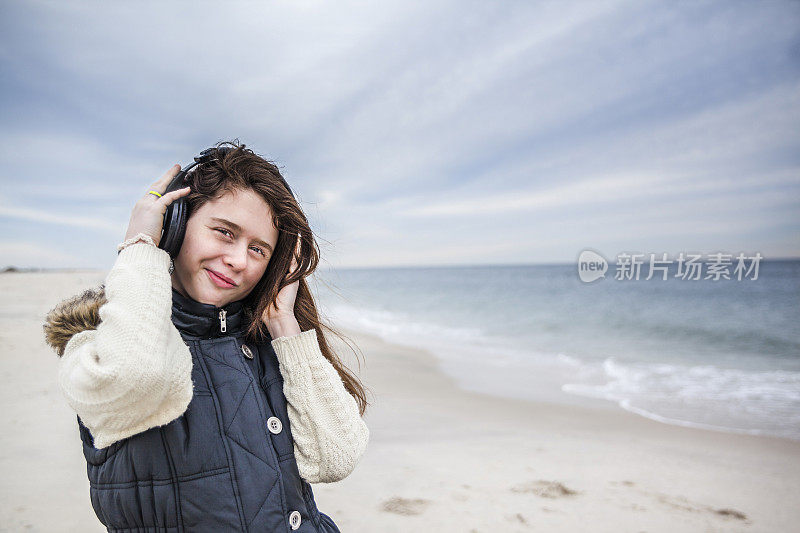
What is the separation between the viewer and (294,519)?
56.2 inches

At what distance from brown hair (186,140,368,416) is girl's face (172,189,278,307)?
44 millimetres

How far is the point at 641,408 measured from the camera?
277 inches

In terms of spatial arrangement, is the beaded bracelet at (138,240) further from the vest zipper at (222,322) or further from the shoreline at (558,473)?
the shoreline at (558,473)

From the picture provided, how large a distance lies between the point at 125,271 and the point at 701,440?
6.58 meters

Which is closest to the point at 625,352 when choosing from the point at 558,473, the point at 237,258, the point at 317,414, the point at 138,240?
the point at 558,473

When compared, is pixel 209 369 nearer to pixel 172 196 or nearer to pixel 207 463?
pixel 207 463

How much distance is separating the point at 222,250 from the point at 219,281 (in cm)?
10

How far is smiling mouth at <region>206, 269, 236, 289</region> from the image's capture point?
1479 millimetres

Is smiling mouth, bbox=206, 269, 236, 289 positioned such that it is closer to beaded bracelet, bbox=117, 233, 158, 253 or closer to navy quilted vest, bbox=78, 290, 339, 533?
navy quilted vest, bbox=78, 290, 339, 533

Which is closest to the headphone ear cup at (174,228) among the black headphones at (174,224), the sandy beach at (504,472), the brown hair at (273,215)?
the black headphones at (174,224)

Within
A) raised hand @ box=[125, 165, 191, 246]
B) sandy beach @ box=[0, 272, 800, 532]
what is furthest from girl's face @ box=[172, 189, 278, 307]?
sandy beach @ box=[0, 272, 800, 532]

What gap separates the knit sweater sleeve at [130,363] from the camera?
1100 mm

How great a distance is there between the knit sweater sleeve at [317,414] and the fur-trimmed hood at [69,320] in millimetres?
539

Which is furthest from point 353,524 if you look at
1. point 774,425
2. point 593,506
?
point 774,425
